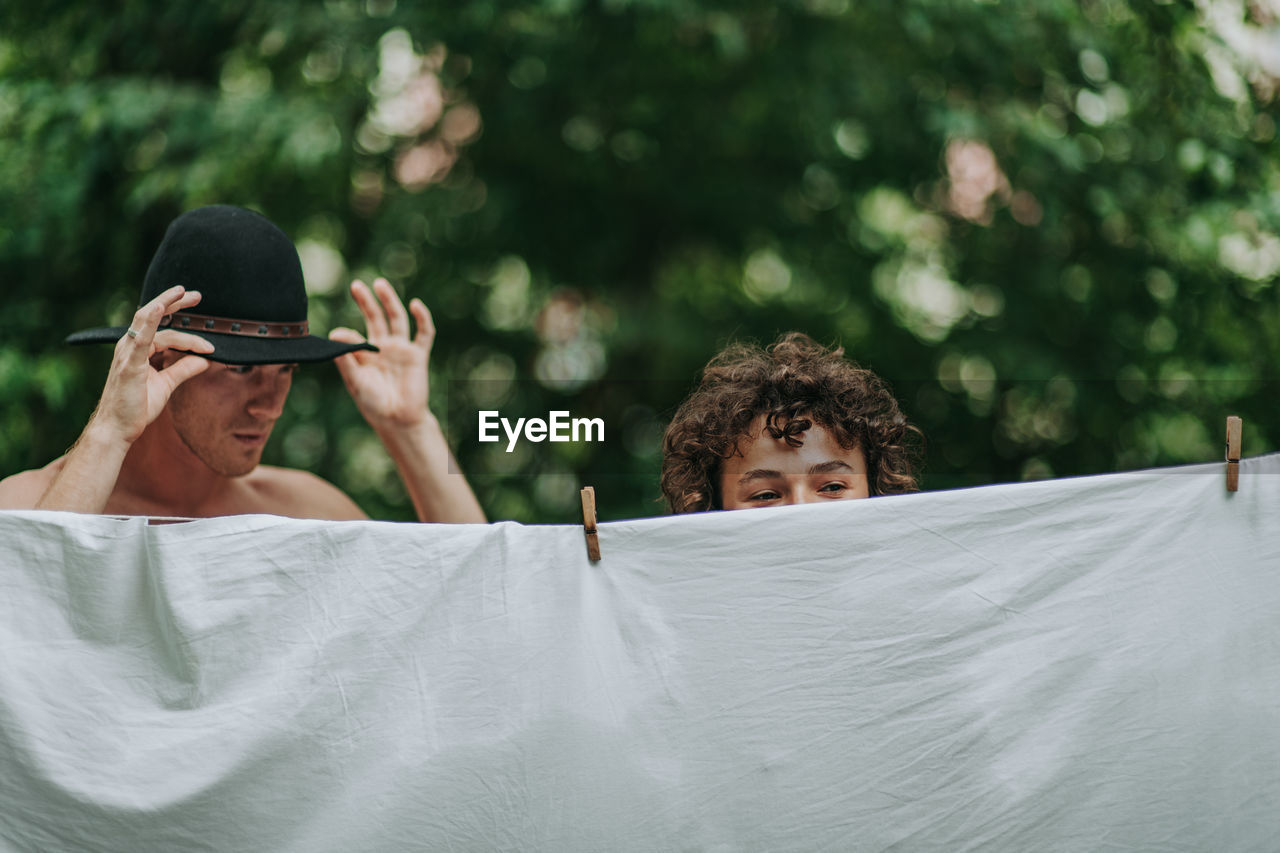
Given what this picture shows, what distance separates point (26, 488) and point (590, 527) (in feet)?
3.85

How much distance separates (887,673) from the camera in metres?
1.54

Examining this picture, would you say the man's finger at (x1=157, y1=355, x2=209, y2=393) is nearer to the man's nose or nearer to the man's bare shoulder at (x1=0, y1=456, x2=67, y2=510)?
the man's nose

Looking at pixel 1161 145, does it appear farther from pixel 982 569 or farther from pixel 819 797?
pixel 819 797

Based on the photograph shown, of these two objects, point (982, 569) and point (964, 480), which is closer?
point (982, 569)

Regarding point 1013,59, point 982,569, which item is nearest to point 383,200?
point 1013,59

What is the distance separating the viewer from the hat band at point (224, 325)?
2.00 meters

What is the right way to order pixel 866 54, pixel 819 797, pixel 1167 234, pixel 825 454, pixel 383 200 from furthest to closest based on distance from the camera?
pixel 383 200
pixel 866 54
pixel 1167 234
pixel 825 454
pixel 819 797

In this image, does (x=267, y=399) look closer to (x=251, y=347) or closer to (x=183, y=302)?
(x=251, y=347)

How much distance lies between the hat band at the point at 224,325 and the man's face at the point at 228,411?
64 millimetres

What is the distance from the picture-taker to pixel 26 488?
6.75 ft

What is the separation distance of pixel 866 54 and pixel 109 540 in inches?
135

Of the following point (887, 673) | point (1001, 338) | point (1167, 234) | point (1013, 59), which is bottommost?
point (887, 673)

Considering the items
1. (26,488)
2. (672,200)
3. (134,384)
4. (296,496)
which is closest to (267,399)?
(134,384)

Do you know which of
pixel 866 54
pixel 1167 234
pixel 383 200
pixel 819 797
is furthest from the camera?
pixel 383 200
